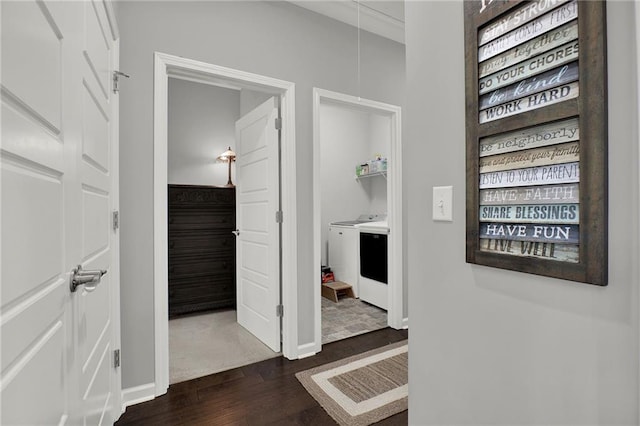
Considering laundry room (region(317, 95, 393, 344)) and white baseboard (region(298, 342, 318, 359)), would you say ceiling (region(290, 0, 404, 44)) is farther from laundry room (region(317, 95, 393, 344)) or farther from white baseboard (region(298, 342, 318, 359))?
white baseboard (region(298, 342, 318, 359))

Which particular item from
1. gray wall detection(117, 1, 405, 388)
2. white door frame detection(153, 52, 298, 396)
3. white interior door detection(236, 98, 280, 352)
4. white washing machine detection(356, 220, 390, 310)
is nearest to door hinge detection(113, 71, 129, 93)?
gray wall detection(117, 1, 405, 388)

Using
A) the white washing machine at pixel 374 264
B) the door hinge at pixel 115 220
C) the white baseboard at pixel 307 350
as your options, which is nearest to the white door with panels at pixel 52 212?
the door hinge at pixel 115 220

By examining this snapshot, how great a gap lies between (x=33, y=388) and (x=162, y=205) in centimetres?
141

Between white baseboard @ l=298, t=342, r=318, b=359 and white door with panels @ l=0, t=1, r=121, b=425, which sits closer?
white door with panels @ l=0, t=1, r=121, b=425

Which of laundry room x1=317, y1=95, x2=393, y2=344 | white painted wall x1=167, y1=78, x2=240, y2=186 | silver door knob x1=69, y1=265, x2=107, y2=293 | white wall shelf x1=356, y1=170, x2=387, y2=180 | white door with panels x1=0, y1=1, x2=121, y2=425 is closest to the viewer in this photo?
white door with panels x1=0, y1=1, x2=121, y2=425

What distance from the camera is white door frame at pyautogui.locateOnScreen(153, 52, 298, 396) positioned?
199cm

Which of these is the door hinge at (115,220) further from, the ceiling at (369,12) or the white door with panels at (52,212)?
the ceiling at (369,12)

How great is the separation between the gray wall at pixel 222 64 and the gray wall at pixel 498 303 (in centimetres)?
144

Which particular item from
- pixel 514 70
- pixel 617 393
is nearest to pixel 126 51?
pixel 514 70

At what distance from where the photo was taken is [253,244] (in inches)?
113

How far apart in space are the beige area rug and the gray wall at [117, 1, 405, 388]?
0.41 meters

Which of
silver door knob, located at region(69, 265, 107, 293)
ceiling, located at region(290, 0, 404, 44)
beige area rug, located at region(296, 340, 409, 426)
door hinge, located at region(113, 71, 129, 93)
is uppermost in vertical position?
ceiling, located at region(290, 0, 404, 44)

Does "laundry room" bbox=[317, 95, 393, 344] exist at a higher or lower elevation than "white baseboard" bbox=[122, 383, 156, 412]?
higher

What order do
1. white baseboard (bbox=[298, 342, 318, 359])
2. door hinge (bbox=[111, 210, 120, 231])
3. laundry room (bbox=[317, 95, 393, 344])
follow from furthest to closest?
laundry room (bbox=[317, 95, 393, 344]) → white baseboard (bbox=[298, 342, 318, 359]) → door hinge (bbox=[111, 210, 120, 231])
